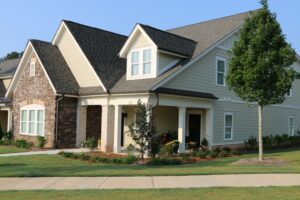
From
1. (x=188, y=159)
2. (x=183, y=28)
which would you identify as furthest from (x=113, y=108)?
(x=183, y=28)

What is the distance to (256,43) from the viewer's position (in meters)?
17.1

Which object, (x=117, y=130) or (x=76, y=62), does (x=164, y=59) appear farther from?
(x=76, y=62)

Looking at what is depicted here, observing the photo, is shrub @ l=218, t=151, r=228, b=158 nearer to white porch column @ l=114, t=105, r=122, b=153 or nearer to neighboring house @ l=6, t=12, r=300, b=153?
neighboring house @ l=6, t=12, r=300, b=153

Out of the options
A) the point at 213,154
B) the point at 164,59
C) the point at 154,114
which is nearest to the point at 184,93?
the point at 154,114

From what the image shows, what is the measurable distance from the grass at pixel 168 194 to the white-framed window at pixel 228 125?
49.1 ft

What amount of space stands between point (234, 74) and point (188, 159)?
439cm

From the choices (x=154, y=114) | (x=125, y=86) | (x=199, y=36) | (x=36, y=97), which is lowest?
(x=154, y=114)

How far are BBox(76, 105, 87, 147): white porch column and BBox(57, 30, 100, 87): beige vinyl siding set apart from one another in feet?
5.03

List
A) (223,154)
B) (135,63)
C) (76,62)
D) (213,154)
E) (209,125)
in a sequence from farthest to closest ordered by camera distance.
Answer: (76,62) < (209,125) < (135,63) < (223,154) < (213,154)

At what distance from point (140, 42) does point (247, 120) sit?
32.2 feet

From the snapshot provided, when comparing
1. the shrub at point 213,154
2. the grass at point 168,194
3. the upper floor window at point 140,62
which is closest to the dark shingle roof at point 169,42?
the upper floor window at point 140,62

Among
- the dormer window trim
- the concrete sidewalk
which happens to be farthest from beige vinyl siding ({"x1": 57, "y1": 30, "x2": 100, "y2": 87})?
the concrete sidewalk

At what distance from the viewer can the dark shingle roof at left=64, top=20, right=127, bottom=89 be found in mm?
23234

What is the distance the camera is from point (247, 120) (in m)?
26.5
